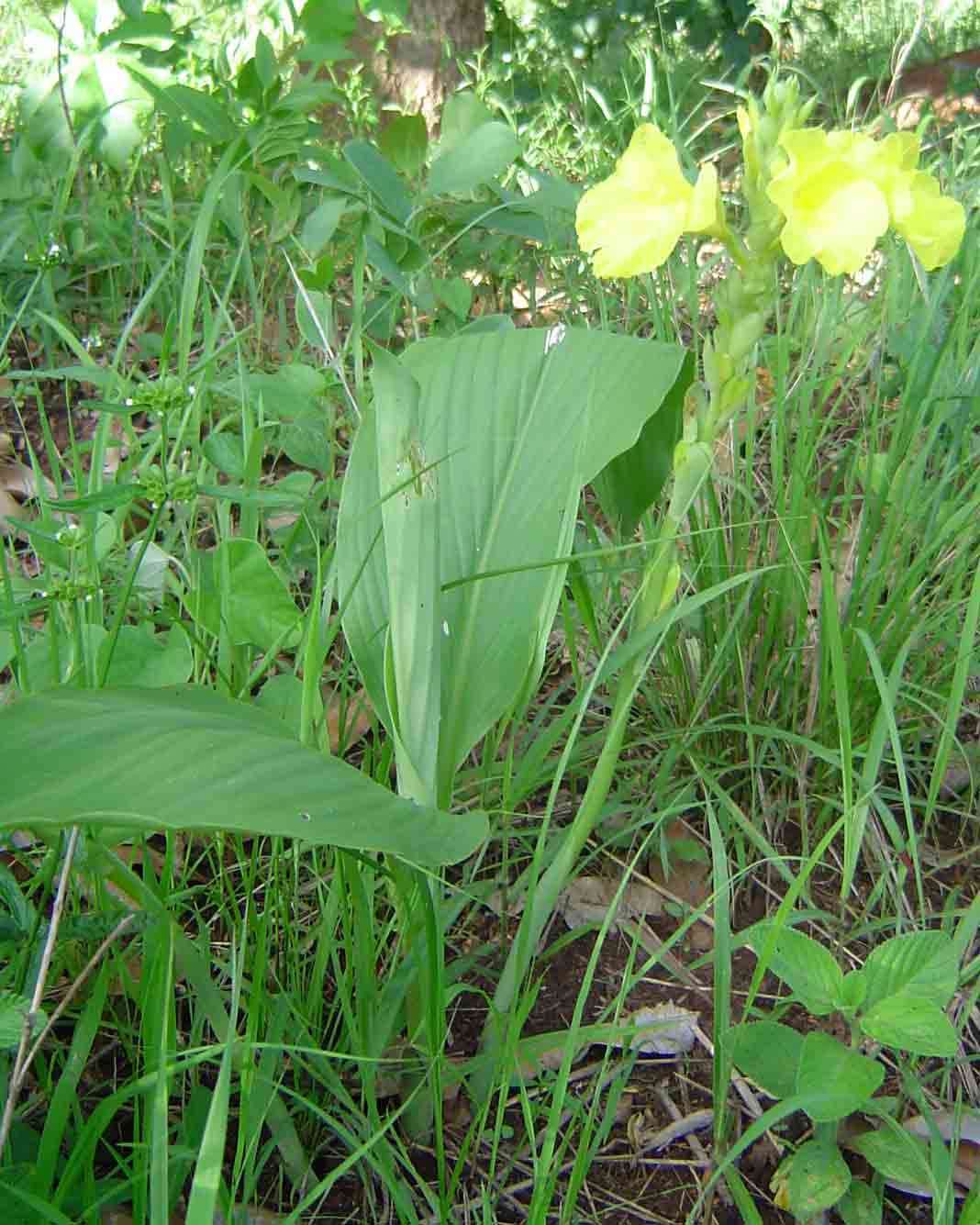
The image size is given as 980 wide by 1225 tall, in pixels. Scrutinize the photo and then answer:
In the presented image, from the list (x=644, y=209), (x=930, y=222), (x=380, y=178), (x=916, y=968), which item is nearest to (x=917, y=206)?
(x=930, y=222)

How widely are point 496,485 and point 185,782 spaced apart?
44cm

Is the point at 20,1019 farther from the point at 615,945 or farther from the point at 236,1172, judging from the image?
the point at 615,945

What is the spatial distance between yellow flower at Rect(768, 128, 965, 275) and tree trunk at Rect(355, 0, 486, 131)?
2.43 metres

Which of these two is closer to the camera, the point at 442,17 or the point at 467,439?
the point at 467,439

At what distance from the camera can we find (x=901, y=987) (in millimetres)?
775

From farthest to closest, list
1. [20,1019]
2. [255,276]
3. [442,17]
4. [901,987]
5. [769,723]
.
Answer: [442,17] < [255,276] < [769,723] < [901,987] < [20,1019]

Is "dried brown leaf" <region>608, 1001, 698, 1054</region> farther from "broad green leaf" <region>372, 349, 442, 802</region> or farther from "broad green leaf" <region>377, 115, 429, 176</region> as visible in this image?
"broad green leaf" <region>377, 115, 429, 176</region>

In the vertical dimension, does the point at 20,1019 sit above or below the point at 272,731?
below

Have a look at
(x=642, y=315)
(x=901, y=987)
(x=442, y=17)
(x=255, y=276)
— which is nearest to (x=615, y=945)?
(x=901, y=987)

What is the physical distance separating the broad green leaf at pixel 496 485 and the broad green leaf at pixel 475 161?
61 cm

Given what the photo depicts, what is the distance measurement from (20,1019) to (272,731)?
221mm

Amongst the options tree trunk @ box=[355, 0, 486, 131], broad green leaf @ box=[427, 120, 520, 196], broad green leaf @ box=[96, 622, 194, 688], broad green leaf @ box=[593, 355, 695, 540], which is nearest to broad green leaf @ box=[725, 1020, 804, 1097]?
broad green leaf @ box=[593, 355, 695, 540]

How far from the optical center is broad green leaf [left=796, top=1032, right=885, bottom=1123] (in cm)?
73

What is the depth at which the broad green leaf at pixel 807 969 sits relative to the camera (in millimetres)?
775
